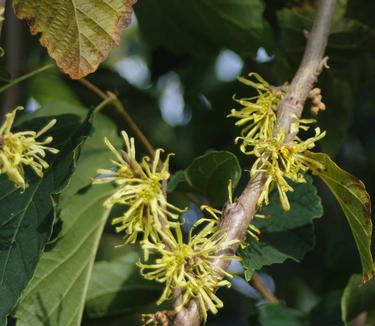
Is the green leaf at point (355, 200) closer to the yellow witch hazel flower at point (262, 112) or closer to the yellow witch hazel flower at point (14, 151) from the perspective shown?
the yellow witch hazel flower at point (262, 112)

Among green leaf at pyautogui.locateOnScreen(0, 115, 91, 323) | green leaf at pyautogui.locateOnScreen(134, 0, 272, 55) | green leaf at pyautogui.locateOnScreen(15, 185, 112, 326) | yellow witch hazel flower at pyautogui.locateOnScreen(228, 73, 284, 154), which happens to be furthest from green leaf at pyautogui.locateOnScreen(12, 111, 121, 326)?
yellow witch hazel flower at pyautogui.locateOnScreen(228, 73, 284, 154)

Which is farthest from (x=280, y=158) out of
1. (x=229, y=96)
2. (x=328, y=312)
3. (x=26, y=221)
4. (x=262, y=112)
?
(x=229, y=96)

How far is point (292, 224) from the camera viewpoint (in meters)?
1.20

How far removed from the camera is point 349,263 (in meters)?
1.66

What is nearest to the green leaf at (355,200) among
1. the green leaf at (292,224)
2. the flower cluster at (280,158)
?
the flower cluster at (280,158)

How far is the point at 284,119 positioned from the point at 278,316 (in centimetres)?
54

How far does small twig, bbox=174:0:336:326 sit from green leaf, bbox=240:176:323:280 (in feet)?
0.66

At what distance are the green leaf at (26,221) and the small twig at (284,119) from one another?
27cm

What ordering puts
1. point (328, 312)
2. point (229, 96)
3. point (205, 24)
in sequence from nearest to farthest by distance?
1. point (328, 312)
2. point (205, 24)
3. point (229, 96)

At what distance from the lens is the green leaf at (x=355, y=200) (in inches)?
38.6

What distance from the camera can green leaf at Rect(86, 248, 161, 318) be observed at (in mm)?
1493

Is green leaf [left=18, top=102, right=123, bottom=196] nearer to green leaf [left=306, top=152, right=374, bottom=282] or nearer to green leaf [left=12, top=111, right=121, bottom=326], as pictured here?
green leaf [left=12, top=111, right=121, bottom=326]

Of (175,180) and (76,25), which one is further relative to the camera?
(175,180)

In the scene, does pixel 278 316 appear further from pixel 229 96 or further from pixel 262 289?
pixel 229 96
